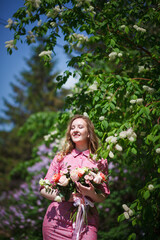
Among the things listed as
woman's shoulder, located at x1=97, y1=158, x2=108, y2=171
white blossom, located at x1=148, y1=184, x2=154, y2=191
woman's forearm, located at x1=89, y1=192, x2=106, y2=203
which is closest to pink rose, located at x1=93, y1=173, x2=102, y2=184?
woman's forearm, located at x1=89, y1=192, x2=106, y2=203

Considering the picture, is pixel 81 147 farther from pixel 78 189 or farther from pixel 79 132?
pixel 78 189

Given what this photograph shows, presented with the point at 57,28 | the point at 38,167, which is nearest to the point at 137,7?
the point at 57,28

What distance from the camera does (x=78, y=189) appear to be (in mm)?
1594

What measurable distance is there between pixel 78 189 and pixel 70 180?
109mm

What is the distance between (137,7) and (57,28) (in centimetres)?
89

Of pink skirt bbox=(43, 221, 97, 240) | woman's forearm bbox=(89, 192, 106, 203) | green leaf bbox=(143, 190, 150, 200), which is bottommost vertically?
pink skirt bbox=(43, 221, 97, 240)

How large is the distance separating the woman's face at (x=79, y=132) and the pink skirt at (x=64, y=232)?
2.29ft

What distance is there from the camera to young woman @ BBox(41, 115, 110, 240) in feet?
5.13

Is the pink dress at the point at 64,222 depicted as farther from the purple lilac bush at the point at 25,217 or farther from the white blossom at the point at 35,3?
the purple lilac bush at the point at 25,217

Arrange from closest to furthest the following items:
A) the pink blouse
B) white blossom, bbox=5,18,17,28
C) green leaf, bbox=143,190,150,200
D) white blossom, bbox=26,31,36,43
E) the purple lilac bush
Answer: green leaf, bbox=143,190,150,200 → the pink blouse → white blossom, bbox=5,18,17,28 → white blossom, bbox=26,31,36,43 → the purple lilac bush

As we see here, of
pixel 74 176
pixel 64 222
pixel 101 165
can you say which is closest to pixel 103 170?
pixel 101 165

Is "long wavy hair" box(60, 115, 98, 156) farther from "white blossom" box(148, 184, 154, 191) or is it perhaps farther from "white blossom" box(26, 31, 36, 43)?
"white blossom" box(26, 31, 36, 43)

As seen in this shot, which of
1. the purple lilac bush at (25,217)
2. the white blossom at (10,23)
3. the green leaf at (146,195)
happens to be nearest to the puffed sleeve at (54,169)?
the green leaf at (146,195)

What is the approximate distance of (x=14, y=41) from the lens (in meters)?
2.06
